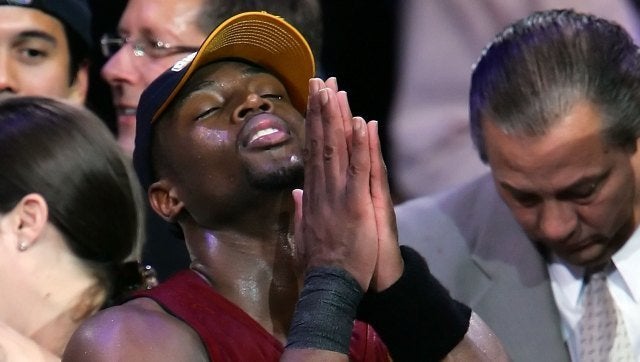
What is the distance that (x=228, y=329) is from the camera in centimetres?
192

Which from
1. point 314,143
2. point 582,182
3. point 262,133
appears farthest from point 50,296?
point 582,182

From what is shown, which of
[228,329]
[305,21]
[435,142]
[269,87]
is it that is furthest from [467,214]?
[228,329]

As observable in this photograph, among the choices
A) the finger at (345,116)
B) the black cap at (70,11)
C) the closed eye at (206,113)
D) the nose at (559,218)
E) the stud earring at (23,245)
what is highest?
the finger at (345,116)

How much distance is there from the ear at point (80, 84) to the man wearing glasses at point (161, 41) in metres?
0.09

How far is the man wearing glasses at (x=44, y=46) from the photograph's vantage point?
3.03 m

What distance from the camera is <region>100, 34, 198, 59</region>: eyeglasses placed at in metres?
2.99

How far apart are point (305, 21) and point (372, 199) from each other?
1.15 m

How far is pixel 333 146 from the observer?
1.81 m

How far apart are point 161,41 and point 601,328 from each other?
1206mm

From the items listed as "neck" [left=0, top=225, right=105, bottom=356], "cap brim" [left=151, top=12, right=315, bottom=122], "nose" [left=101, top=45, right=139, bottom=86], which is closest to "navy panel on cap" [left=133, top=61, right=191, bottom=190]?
"cap brim" [left=151, top=12, right=315, bottom=122]

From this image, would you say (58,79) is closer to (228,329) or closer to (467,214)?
(467,214)

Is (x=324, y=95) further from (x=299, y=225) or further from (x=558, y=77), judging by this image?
(x=558, y=77)

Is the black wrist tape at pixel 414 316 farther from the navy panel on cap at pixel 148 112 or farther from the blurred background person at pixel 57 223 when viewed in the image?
the blurred background person at pixel 57 223

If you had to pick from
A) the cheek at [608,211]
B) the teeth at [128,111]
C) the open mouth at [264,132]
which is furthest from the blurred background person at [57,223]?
the cheek at [608,211]
